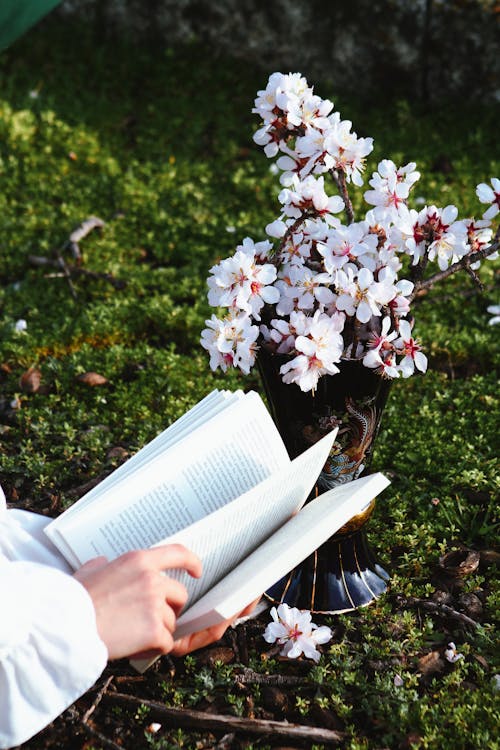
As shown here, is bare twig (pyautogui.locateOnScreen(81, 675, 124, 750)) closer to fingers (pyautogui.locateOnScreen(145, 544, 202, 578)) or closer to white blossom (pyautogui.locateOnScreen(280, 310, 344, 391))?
fingers (pyautogui.locateOnScreen(145, 544, 202, 578))

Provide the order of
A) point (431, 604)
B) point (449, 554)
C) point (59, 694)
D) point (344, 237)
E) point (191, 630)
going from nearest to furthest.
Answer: point (59, 694) < point (191, 630) < point (344, 237) < point (431, 604) < point (449, 554)

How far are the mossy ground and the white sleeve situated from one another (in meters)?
0.43

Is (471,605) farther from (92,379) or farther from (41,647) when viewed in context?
(92,379)

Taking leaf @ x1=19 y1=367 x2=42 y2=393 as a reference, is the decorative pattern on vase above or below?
below

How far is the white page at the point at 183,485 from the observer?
206cm

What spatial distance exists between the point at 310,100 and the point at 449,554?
1412mm

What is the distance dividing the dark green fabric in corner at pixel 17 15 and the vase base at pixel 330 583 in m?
3.75

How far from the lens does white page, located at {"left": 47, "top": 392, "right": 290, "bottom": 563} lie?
81.3 inches

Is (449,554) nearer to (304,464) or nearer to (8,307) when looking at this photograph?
(304,464)

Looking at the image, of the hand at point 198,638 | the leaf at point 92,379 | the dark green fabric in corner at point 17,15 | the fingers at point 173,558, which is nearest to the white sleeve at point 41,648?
the fingers at point 173,558

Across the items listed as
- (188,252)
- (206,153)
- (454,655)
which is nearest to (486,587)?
(454,655)

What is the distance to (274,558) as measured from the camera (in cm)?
199

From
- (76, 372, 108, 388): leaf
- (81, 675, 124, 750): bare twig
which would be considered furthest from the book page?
(76, 372, 108, 388): leaf

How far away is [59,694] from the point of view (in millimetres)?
1868
